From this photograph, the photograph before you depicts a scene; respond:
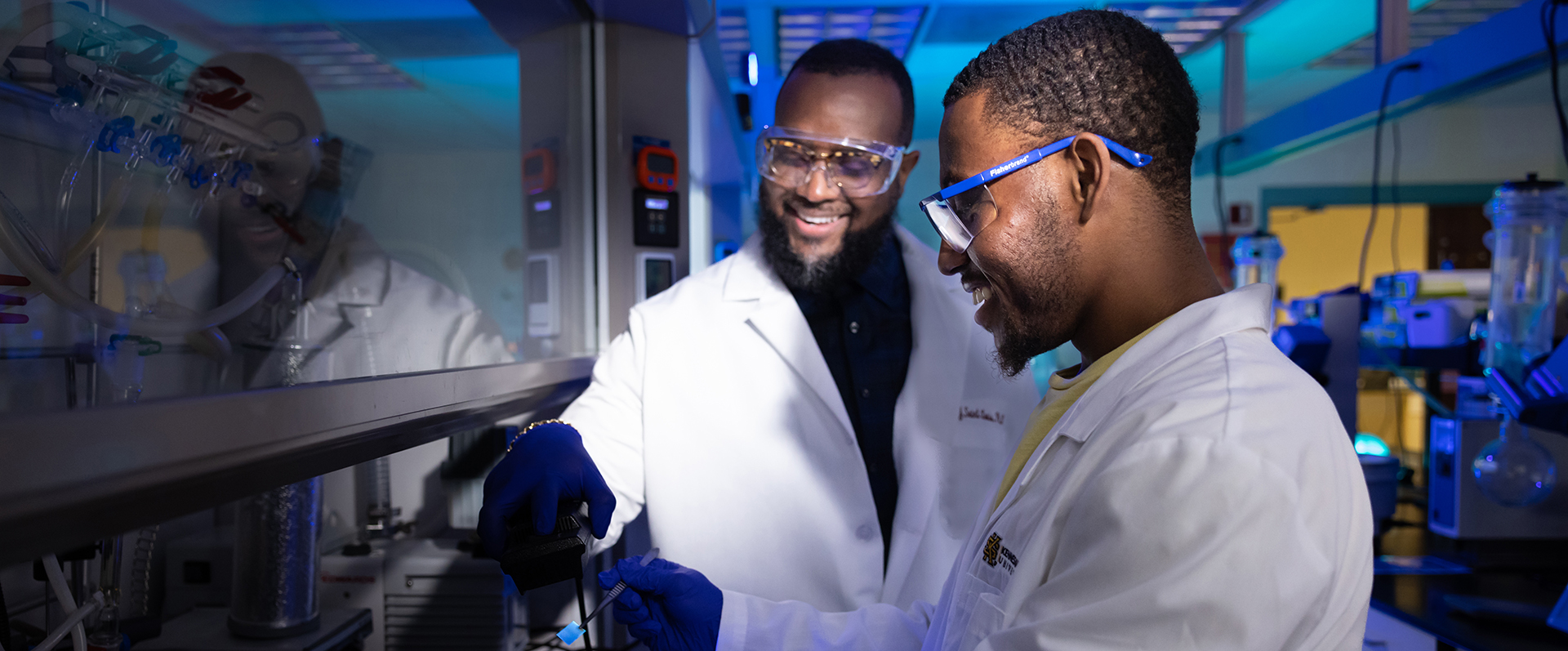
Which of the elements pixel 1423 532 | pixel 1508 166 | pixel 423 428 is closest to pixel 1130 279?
pixel 423 428

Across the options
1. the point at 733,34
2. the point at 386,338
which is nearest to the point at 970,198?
the point at 386,338

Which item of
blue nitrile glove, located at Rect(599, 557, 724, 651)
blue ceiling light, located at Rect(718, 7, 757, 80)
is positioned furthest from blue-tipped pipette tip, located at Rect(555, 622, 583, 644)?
blue ceiling light, located at Rect(718, 7, 757, 80)

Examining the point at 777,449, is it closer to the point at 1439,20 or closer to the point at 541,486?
the point at 541,486

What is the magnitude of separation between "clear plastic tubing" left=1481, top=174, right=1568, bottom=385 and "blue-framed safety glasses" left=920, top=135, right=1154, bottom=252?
1778 millimetres

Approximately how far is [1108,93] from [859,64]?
2.39 feet

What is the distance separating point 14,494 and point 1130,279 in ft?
2.92

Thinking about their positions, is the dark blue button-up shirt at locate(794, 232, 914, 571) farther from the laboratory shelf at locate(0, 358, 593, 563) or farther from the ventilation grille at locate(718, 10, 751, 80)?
the ventilation grille at locate(718, 10, 751, 80)

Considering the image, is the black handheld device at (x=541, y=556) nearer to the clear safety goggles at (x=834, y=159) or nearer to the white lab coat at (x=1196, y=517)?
the white lab coat at (x=1196, y=517)

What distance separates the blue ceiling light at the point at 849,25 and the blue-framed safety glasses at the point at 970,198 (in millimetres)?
3087

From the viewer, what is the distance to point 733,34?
4078mm

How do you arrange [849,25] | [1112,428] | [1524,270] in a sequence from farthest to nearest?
[849,25] < [1524,270] < [1112,428]

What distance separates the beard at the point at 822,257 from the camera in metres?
1.49

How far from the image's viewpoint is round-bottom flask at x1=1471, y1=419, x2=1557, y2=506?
6.35 ft

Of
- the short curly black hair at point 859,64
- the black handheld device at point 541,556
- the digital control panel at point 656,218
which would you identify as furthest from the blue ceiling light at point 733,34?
the black handheld device at point 541,556
